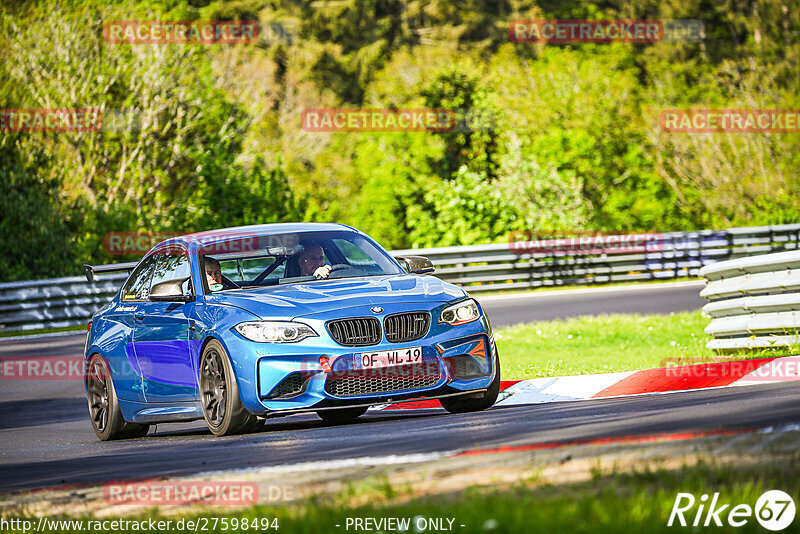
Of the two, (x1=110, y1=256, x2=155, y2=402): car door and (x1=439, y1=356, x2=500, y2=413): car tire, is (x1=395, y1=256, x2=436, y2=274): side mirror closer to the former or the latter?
(x1=439, y1=356, x2=500, y2=413): car tire

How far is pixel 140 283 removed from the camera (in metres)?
11.1

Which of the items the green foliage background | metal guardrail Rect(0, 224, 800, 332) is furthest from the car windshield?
the green foliage background

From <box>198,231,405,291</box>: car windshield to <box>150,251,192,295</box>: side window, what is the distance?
0.17 metres

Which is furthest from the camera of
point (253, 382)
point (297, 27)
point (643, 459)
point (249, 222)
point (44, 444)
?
point (297, 27)

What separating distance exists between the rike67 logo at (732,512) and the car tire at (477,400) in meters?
5.02

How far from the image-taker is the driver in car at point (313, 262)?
10.3m

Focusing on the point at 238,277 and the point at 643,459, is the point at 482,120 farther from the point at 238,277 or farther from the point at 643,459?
the point at 643,459

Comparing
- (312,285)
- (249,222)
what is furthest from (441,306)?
(249,222)

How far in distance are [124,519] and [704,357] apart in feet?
28.2

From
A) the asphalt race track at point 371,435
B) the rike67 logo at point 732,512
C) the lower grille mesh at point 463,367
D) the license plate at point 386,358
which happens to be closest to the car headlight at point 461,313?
the lower grille mesh at point 463,367

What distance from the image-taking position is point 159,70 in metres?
38.1

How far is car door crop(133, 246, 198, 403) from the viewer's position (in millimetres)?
9781

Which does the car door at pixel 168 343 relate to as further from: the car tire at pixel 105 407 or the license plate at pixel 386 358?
the license plate at pixel 386 358

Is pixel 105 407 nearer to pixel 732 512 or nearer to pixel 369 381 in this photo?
pixel 369 381
